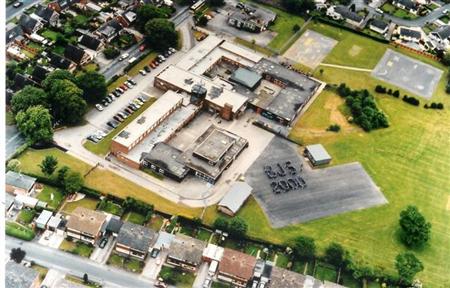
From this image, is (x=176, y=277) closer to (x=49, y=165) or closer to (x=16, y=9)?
(x=49, y=165)

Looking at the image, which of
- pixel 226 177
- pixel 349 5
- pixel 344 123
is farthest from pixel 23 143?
pixel 349 5

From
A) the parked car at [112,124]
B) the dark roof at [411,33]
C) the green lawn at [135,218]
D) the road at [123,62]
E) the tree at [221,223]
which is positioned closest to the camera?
the tree at [221,223]

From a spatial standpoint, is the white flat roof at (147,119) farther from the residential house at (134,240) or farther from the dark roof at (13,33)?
the dark roof at (13,33)

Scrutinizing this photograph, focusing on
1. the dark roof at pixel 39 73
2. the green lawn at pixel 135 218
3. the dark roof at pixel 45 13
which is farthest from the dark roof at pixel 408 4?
the green lawn at pixel 135 218

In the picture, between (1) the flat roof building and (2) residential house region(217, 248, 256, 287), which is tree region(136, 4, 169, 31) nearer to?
(1) the flat roof building

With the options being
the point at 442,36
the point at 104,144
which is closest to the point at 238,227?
the point at 104,144

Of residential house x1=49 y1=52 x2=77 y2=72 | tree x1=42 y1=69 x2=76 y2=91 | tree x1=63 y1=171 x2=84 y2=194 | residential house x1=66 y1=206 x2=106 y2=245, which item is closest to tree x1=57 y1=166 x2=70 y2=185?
tree x1=63 y1=171 x2=84 y2=194

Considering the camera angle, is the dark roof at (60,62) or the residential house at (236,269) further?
the dark roof at (60,62)
